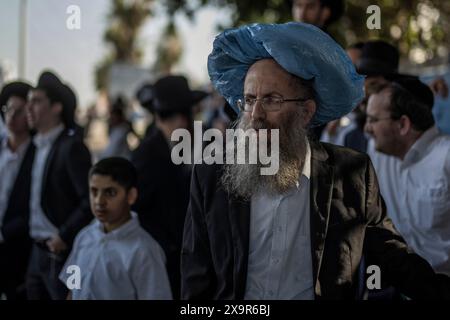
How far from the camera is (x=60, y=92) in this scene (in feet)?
14.9

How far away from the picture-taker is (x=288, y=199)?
2.46 m

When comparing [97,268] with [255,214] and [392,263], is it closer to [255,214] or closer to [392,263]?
[255,214]

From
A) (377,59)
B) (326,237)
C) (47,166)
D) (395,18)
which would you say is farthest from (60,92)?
(395,18)

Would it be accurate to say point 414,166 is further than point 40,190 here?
No

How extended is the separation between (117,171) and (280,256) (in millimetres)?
1656

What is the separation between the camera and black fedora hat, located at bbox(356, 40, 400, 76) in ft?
14.0

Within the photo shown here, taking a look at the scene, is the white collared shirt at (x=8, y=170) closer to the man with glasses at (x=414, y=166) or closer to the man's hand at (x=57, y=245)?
the man's hand at (x=57, y=245)

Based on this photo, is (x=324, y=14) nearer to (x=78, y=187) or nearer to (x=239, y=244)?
(x=78, y=187)

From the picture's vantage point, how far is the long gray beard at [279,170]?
2.44m

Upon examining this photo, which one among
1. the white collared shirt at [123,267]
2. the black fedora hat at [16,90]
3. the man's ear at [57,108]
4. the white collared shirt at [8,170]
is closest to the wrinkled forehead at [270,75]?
the white collared shirt at [123,267]

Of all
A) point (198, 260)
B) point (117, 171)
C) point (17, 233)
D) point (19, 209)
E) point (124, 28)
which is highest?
point (124, 28)

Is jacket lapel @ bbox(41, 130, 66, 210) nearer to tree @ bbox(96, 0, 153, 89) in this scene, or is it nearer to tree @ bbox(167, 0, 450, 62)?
tree @ bbox(167, 0, 450, 62)
